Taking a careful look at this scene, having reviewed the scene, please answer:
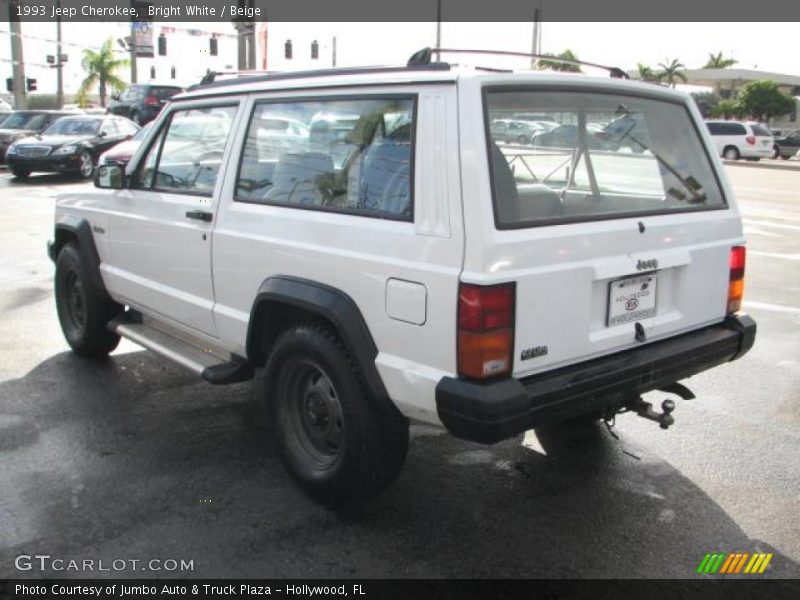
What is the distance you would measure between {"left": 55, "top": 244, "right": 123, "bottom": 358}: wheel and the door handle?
153 centimetres

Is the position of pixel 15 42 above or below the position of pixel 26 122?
above

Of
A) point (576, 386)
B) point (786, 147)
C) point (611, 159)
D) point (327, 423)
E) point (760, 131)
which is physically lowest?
point (327, 423)

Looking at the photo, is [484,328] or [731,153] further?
[731,153]

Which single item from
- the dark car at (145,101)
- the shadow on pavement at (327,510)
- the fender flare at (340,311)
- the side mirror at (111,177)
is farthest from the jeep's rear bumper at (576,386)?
the dark car at (145,101)

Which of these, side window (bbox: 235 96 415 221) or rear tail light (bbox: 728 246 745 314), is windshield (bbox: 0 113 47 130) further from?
rear tail light (bbox: 728 246 745 314)

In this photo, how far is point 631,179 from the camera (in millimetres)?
3812

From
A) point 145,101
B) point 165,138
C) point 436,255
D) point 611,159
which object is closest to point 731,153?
point 145,101

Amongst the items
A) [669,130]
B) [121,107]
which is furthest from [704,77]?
[669,130]

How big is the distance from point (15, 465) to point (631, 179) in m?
3.39

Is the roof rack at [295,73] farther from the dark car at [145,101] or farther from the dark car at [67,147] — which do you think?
the dark car at [145,101]

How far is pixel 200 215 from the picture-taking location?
4004 millimetres

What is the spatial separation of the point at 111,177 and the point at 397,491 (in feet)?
8.85

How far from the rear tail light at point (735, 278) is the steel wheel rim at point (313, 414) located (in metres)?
2.02

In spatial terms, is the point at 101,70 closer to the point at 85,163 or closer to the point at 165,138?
the point at 85,163
